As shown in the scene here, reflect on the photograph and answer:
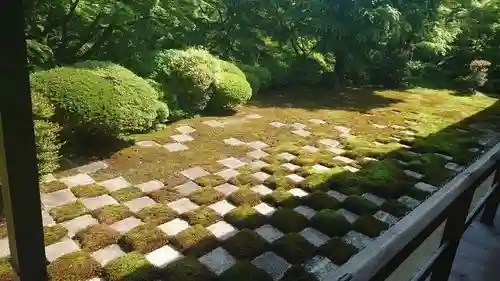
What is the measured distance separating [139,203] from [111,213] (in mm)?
299

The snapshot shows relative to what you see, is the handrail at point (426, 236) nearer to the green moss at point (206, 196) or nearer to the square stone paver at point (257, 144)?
the green moss at point (206, 196)

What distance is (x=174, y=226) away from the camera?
11.1 feet

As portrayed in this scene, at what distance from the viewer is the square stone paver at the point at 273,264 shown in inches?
114

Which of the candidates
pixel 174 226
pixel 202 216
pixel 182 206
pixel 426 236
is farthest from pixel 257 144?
pixel 426 236

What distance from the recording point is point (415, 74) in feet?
40.3

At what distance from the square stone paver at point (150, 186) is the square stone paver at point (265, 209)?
104 cm

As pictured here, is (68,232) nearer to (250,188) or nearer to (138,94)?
(250,188)

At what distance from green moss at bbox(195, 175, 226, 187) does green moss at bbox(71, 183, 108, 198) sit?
0.97m

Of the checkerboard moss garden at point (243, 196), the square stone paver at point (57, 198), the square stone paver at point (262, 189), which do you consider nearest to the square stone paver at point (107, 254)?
the checkerboard moss garden at point (243, 196)

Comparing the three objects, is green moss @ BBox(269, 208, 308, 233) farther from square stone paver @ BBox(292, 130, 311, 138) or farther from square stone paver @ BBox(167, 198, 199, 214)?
square stone paver @ BBox(292, 130, 311, 138)

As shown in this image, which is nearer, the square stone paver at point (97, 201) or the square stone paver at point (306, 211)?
the square stone paver at point (97, 201)

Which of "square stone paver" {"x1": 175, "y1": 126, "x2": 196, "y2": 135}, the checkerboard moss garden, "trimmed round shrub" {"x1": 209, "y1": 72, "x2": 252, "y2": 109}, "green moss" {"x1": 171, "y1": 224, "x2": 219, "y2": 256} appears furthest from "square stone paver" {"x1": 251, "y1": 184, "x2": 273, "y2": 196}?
"trimmed round shrub" {"x1": 209, "y1": 72, "x2": 252, "y2": 109}

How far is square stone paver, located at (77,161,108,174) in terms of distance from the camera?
170 inches

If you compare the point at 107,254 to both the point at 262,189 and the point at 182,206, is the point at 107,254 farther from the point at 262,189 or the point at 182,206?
the point at 262,189
